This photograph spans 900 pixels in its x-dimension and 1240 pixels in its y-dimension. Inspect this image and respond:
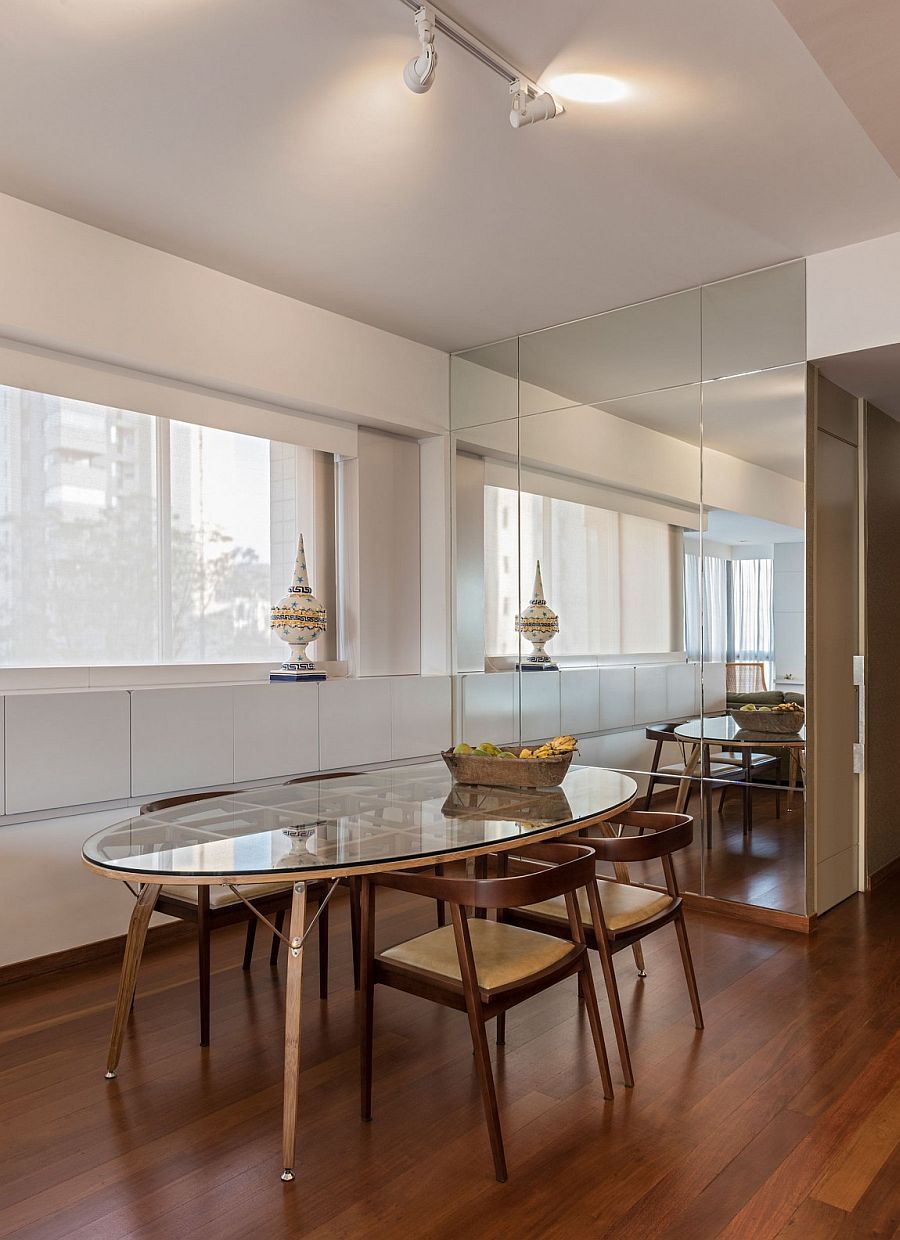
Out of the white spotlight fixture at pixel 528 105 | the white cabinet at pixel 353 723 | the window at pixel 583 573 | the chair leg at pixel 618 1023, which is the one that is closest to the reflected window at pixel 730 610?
the window at pixel 583 573

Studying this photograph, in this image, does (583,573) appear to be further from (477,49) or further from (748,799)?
(477,49)

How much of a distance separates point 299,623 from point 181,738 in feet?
2.91

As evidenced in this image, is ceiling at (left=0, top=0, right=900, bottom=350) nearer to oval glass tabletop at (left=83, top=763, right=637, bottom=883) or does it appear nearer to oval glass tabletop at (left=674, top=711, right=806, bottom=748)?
oval glass tabletop at (left=83, top=763, right=637, bottom=883)

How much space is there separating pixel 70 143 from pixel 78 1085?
2.95m

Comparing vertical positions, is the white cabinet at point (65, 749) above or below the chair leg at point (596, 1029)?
above

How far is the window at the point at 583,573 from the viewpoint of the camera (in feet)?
15.1

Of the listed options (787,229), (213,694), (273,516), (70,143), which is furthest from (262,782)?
(787,229)

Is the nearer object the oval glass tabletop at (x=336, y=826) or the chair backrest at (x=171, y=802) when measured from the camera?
the oval glass tabletop at (x=336, y=826)

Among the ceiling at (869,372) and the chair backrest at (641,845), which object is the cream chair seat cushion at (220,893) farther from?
the ceiling at (869,372)

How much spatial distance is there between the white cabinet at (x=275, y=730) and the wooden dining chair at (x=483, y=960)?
184cm

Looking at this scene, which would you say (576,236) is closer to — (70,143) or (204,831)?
(70,143)

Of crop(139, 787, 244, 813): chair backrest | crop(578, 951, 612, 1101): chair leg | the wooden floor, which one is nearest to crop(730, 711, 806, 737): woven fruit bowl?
the wooden floor

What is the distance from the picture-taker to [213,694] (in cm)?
407

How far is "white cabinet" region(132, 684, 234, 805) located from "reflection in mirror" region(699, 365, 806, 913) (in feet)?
7.24
